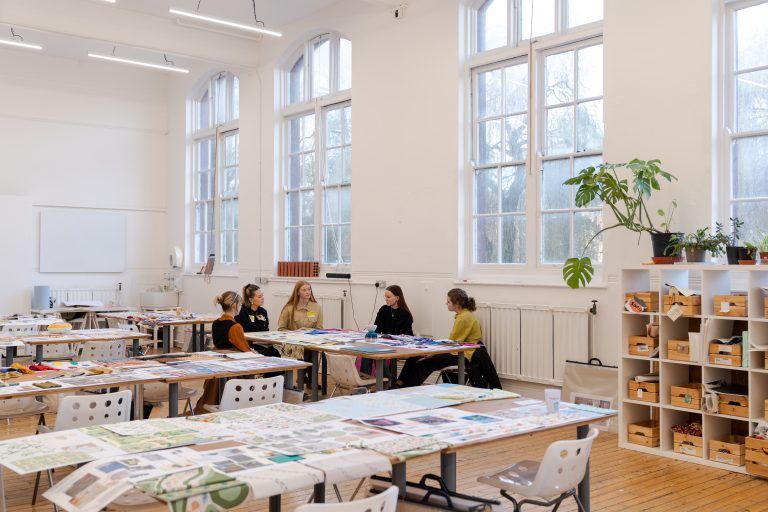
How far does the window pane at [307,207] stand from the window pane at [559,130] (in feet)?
13.5

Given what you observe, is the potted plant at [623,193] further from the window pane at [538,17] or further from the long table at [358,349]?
the window pane at [538,17]

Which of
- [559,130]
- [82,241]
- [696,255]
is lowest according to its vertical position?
[696,255]

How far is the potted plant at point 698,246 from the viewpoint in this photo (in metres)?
5.87

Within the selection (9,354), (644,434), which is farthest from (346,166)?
(644,434)

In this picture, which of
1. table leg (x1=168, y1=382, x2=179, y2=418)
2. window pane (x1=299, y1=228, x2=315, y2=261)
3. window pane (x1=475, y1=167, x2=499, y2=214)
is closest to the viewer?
table leg (x1=168, y1=382, x2=179, y2=418)

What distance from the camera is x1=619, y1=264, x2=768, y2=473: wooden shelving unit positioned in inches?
217

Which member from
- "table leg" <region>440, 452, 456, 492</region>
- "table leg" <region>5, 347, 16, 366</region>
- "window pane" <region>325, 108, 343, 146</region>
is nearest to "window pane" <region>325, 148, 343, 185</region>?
"window pane" <region>325, 108, 343, 146</region>

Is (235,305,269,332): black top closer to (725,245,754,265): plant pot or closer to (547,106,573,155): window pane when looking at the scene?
(547,106,573,155): window pane

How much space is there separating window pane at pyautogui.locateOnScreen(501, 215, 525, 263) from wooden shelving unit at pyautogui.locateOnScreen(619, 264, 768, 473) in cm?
171

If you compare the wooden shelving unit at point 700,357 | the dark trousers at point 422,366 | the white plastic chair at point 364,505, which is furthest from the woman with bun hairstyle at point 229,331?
the white plastic chair at point 364,505

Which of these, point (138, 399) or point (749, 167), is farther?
point (749, 167)

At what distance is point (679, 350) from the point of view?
593cm

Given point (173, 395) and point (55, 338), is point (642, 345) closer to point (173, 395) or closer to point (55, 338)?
point (173, 395)

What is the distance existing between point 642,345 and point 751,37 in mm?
2643
